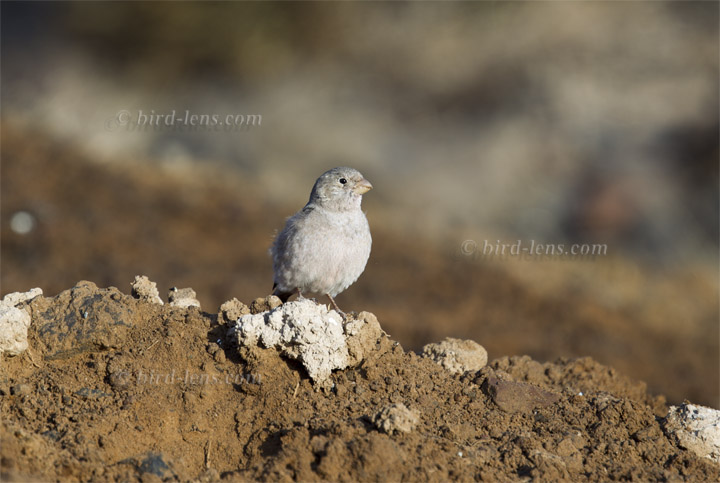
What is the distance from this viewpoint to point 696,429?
4168 mm

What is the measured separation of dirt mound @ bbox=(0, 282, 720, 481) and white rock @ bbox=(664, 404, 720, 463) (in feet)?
0.25

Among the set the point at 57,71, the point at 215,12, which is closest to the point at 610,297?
the point at 215,12

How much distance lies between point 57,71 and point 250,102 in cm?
521

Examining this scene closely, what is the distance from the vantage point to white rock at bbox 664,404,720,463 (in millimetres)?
4121

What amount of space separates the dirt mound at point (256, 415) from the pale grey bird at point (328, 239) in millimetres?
1050
